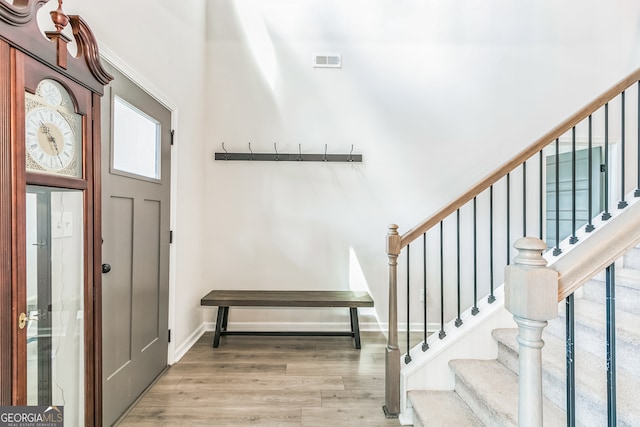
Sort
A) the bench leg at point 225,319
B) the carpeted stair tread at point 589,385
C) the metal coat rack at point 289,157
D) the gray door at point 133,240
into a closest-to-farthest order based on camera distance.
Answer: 1. the carpeted stair tread at point 589,385
2. the gray door at point 133,240
3. the bench leg at point 225,319
4. the metal coat rack at point 289,157

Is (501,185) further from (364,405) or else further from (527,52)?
(364,405)

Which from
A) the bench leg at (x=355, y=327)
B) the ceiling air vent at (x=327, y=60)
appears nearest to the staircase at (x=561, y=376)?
the bench leg at (x=355, y=327)

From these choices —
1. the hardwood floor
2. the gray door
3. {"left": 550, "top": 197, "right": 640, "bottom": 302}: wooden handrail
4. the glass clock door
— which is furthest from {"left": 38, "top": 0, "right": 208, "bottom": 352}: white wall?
{"left": 550, "top": 197, "right": 640, "bottom": 302}: wooden handrail

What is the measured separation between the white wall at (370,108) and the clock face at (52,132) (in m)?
2.22

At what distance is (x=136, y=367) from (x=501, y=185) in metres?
3.66

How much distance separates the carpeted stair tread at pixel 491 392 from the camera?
1385mm

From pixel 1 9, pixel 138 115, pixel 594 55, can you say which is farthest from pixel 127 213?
pixel 594 55

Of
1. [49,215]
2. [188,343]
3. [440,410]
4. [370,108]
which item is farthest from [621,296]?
[188,343]

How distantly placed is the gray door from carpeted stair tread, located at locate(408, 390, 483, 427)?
1778 mm

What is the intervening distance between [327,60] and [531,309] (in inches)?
130

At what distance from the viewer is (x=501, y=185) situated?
335 centimetres

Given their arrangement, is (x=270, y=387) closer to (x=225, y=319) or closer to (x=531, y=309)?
(x=225, y=319)

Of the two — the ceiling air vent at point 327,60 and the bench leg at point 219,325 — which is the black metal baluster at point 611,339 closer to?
the bench leg at point 219,325

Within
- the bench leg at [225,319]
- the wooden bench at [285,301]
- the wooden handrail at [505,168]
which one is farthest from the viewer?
the bench leg at [225,319]
